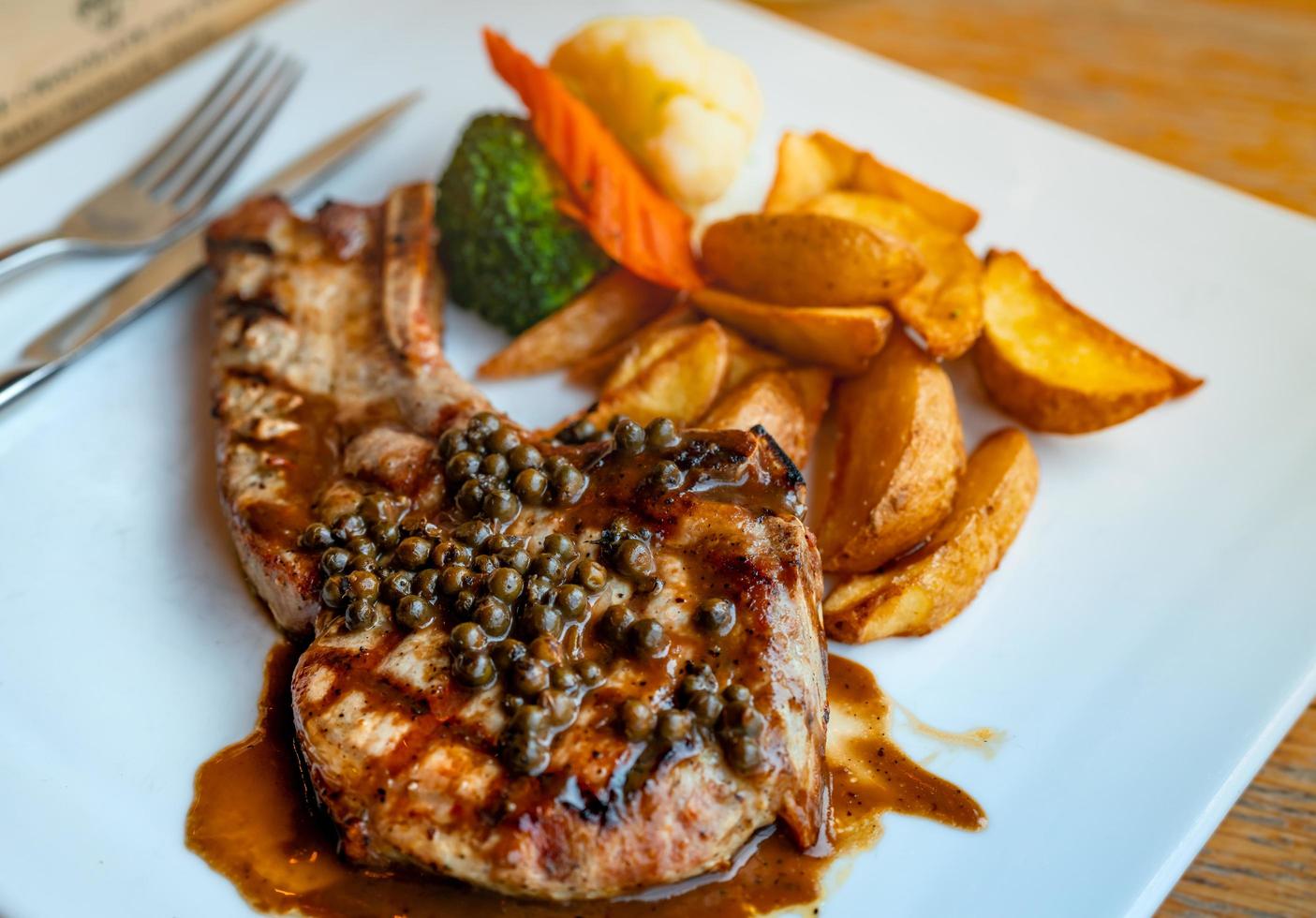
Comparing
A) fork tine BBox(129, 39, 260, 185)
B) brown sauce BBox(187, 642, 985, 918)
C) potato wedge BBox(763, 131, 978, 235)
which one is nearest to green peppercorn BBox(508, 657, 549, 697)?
brown sauce BBox(187, 642, 985, 918)

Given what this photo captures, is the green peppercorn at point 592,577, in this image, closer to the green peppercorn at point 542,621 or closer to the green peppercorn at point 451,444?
the green peppercorn at point 542,621

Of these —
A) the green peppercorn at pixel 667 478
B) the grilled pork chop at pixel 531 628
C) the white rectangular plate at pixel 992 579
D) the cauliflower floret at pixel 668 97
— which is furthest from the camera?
the cauliflower floret at pixel 668 97

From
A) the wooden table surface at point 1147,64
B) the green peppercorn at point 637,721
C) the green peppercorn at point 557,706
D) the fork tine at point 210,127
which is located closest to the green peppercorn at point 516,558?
the green peppercorn at point 557,706

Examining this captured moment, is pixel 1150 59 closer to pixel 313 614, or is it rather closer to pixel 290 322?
pixel 290 322

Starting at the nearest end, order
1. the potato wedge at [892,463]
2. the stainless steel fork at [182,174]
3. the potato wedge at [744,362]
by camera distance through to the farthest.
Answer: the potato wedge at [892,463] → the potato wedge at [744,362] → the stainless steel fork at [182,174]

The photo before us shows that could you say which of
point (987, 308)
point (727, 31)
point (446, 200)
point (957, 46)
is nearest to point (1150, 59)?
point (957, 46)

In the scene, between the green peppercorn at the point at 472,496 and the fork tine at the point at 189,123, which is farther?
the fork tine at the point at 189,123

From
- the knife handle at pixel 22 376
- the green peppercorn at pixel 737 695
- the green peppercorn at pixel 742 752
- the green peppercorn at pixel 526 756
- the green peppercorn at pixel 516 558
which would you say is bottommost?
the green peppercorn at pixel 742 752

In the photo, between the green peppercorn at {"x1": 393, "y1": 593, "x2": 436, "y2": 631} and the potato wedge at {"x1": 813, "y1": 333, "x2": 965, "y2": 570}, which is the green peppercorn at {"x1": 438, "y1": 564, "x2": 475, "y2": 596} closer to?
the green peppercorn at {"x1": 393, "y1": 593, "x2": 436, "y2": 631}
